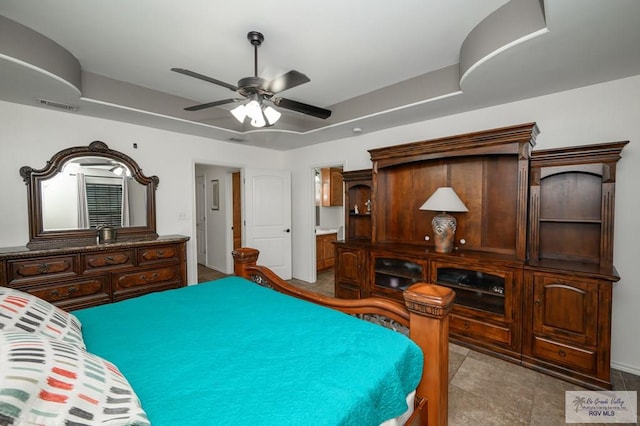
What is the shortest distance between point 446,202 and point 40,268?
400 cm

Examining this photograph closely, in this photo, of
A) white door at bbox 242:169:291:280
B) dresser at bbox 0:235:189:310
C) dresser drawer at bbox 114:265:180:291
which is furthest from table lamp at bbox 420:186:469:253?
dresser drawer at bbox 114:265:180:291

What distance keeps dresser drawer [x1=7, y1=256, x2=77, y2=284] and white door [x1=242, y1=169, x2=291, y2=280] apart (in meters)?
2.27

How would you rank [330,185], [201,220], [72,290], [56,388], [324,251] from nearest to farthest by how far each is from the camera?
[56,388]
[72,290]
[324,251]
[330,185]
[201,220]

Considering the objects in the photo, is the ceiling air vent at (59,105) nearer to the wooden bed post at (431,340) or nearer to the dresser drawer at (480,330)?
the wooden bed post at (431,340)

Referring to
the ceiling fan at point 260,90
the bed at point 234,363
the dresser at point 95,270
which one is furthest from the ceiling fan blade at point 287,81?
the dresser at point 95,270

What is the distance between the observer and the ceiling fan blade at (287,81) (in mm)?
1890

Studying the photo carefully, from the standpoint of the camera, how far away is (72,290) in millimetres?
2795

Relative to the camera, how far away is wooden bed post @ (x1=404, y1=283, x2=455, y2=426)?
1.28 meters

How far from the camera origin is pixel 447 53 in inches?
97.5

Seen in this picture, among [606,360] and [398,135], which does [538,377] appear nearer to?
[606,360]

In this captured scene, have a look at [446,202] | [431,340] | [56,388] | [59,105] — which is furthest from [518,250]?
[59,105]

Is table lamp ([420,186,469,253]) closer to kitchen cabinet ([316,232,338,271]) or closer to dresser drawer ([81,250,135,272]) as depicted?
kitchen cabinet ([316,232,338,271])

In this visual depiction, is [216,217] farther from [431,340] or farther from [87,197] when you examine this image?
[431,340]

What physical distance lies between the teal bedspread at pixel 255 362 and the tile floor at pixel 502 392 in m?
1.05
